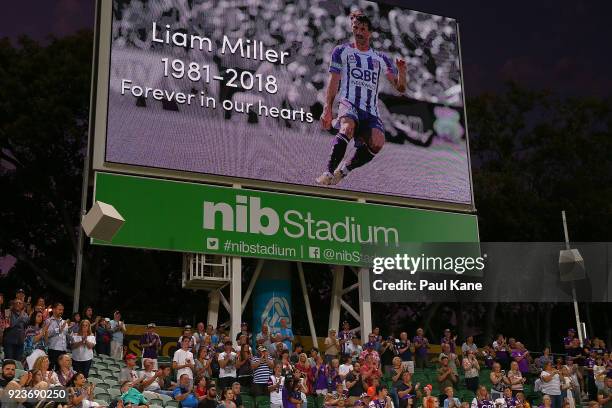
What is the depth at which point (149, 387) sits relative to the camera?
16.4 m

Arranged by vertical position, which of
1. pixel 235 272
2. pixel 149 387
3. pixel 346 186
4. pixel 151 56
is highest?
pixel 151 56

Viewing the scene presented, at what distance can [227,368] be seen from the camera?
725 inches

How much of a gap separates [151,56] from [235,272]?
526 centimetres

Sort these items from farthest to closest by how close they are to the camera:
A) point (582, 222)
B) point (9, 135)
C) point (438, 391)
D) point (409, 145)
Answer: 1. point (582, 222)
2. point (9, 135)
3. point (409, 145)
4. point (438, 391)

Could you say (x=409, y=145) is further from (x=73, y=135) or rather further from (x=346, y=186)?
(x=73, y=135)

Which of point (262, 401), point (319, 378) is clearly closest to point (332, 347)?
point (319, 378)

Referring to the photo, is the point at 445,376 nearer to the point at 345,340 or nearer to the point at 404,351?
the point at 404,351

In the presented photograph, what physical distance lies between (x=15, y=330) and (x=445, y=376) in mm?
9193

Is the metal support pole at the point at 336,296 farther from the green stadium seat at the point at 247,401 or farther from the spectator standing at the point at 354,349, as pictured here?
the green stadium seat at the point at 247,401

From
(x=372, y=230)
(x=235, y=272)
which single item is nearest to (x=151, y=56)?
(x=235, y=272)

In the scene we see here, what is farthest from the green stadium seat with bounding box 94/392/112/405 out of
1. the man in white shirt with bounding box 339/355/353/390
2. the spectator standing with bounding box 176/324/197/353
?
the man in white shirt with bounding box 339/355/353/390

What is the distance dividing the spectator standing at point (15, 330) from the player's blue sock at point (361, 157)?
10.3 m

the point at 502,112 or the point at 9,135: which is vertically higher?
the point at 502,112

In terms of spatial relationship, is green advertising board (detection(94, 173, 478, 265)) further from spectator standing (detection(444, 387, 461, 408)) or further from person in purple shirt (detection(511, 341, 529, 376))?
spectator standing (detection(444, 387, 461, 408))
